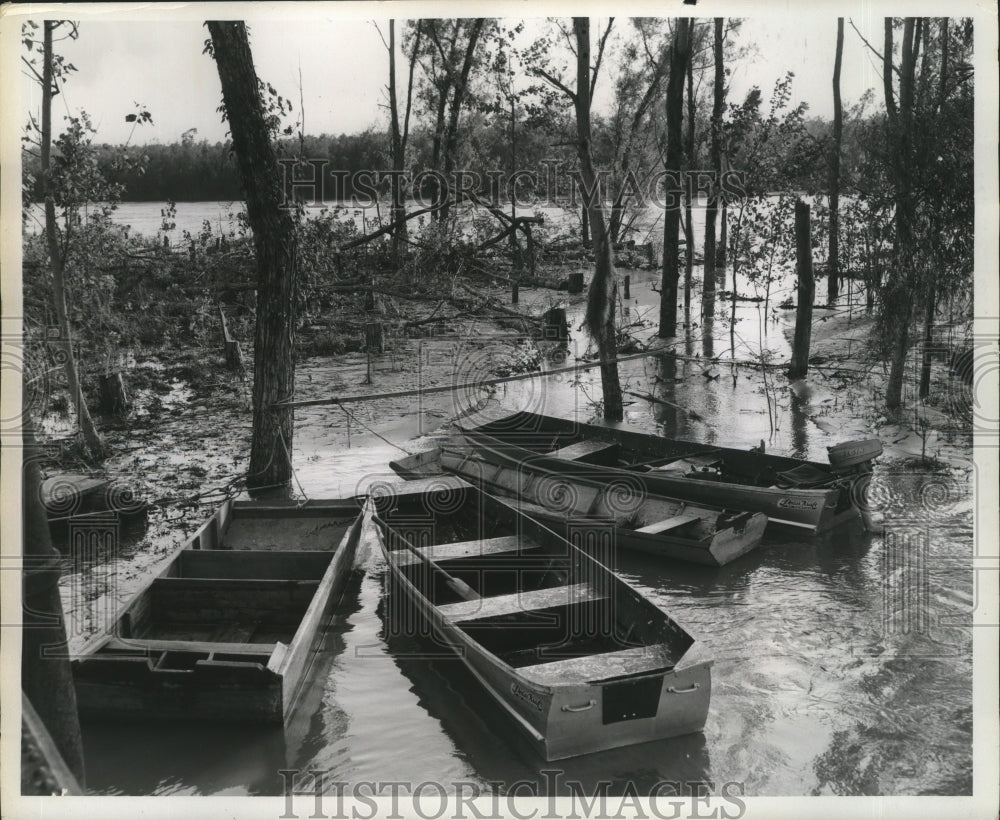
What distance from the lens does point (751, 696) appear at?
798 cm

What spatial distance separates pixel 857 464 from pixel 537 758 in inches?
258

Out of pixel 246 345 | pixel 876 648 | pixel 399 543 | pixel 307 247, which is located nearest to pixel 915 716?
pixel 876 648

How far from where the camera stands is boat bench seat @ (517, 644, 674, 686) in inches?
285

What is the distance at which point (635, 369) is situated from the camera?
795 inches

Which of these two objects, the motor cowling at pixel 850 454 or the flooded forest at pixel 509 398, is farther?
the motor cowling at pixel 850 454

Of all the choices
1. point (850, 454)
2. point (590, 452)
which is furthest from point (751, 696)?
point (590, 452)

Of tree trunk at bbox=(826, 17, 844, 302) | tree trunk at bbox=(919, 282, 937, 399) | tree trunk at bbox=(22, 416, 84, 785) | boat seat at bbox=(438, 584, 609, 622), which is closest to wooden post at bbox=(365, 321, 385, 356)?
tree trunk at bbox=(826, 17, 844, 302)

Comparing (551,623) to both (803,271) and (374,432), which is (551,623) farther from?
(803,271)

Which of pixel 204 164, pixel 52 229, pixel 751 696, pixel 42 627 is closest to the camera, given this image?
pixel 42 627

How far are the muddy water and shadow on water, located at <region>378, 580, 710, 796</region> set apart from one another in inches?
0.6

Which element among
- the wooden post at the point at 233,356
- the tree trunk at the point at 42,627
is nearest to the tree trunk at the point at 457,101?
the wooden post at the point at 233,356

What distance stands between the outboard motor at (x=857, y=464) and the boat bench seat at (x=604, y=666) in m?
4.92

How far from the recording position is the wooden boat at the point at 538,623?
694 cm

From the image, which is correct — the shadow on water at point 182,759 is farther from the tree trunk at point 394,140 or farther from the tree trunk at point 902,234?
the tree trunk at point 394,140
